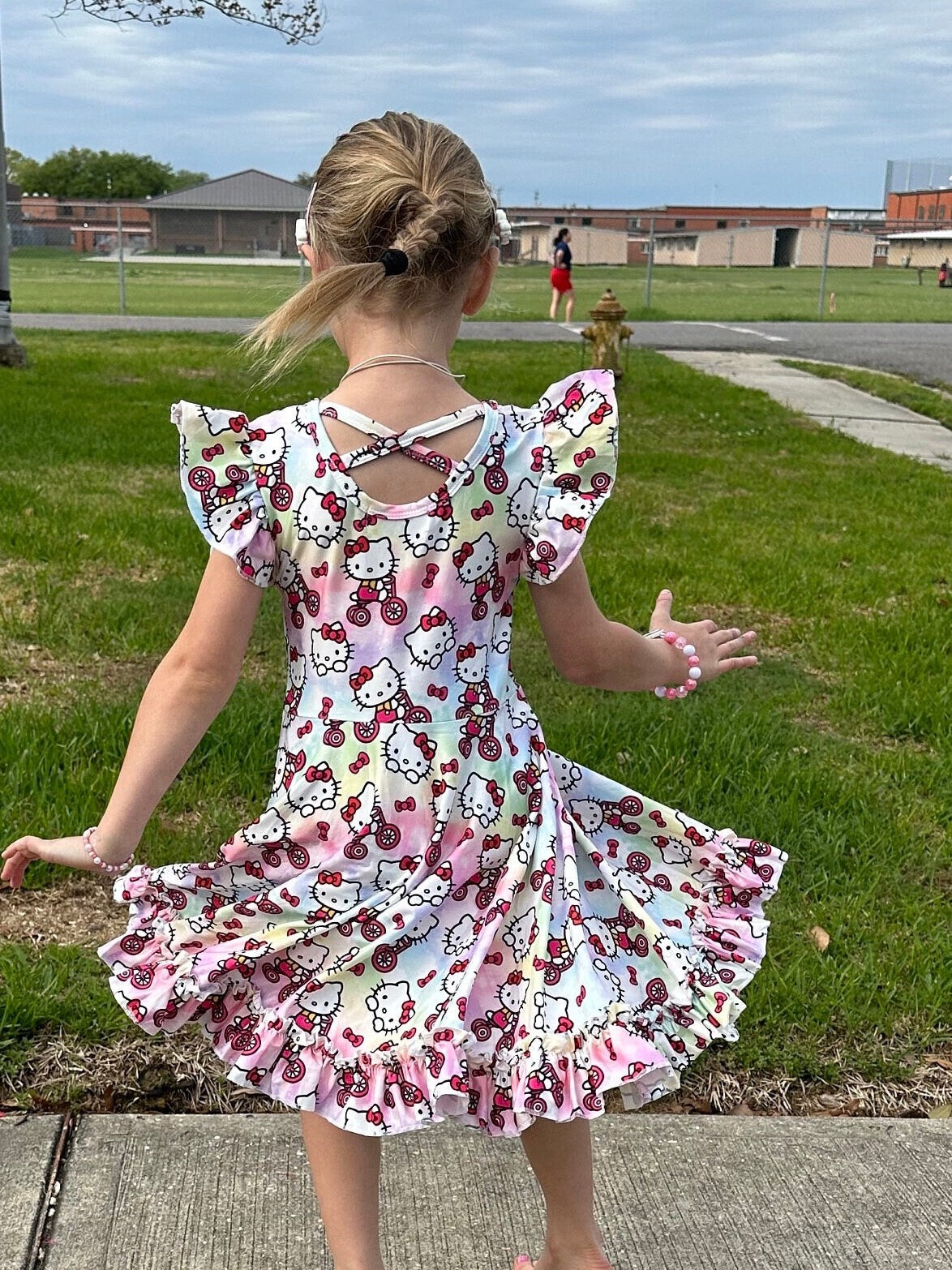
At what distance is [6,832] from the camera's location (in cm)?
317

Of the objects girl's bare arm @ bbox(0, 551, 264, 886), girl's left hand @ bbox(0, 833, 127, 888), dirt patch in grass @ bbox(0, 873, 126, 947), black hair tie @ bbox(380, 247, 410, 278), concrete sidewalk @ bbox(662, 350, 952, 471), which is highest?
black hair tie @ bbox(380, 247, 410, 278)

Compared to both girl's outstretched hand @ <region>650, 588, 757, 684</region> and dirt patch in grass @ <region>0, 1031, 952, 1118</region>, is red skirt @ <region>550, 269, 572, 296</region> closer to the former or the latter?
dirt patch in grass @ <region>0, 1031, 952, 1118</region>

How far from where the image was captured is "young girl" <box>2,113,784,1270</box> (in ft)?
5.67

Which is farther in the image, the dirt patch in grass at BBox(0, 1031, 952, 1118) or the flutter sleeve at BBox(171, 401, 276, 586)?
the dirt patch in grass at BBox(0, 1031, 952, 1118)

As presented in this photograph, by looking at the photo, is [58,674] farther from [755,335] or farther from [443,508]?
[755,335]

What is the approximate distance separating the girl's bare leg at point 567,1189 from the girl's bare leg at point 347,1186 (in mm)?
224

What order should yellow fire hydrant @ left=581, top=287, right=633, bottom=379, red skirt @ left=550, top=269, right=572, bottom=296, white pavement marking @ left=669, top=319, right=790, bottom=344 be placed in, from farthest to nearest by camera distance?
red skirt @ left=550, top=269, right=572, bottom=296
white pavement marking @ left=669, top=319, right=790, bottom=344
yellow fire hydrant @ left=581, top=287, right=633, bottom=379

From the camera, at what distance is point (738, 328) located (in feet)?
70.1

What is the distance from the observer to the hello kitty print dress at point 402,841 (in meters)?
1.74

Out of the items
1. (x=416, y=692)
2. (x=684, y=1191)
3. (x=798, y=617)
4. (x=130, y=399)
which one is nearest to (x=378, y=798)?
(x=416, y=692)

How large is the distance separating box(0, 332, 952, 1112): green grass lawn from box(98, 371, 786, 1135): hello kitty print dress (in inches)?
36.7

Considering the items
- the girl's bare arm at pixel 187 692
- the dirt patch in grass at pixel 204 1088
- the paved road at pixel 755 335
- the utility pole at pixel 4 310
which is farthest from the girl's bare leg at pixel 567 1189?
the paved road at pixel 755 335

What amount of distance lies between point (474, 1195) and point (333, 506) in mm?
1243

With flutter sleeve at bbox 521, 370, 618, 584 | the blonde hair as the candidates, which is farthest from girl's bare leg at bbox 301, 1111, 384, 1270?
the blonde hair
